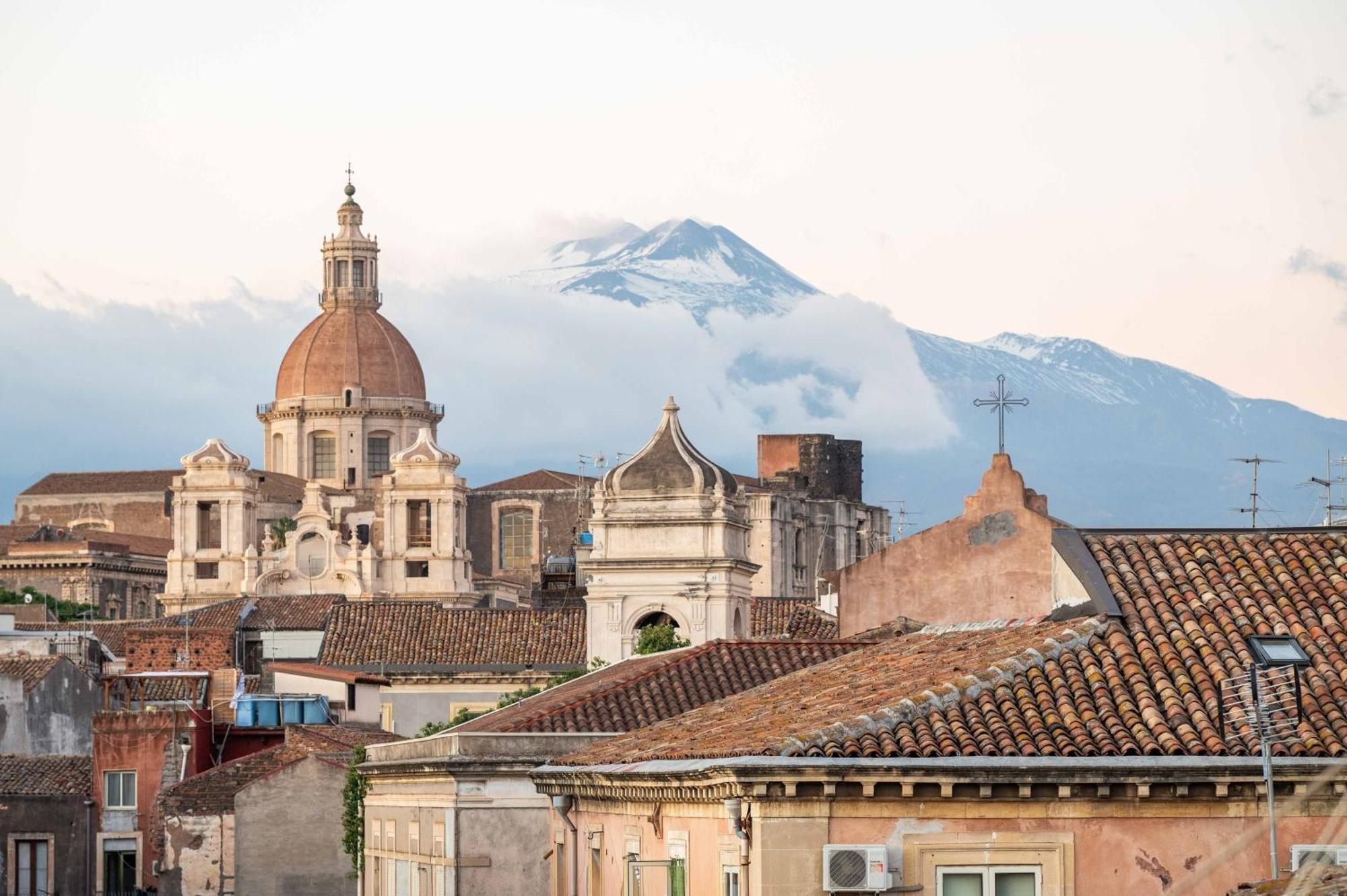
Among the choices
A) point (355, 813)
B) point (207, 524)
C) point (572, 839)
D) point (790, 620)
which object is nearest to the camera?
point (572, 839)

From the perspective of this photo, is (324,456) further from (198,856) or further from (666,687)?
(666,687)

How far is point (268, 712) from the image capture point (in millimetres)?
60438

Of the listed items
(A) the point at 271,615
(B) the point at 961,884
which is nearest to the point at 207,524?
(A) the point at 271,615

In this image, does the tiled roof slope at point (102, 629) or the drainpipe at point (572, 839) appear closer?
the drainpipe at point (572, 839)

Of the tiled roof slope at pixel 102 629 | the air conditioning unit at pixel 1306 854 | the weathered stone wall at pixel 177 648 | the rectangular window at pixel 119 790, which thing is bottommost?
the air conditioning unit at pixel 1306 854

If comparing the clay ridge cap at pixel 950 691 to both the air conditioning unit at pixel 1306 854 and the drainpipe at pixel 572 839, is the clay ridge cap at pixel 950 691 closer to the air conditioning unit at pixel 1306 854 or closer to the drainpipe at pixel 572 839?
the air conditioning unit at pixel 1306 854

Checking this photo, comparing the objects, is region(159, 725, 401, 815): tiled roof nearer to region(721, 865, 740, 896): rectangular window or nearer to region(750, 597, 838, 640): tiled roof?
region(750, 597, 838, 640): tiled roof

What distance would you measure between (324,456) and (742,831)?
15312 centimetres

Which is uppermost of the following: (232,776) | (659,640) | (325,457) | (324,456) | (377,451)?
(377,451)

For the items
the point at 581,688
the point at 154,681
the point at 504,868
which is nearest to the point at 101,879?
the point at 154,681

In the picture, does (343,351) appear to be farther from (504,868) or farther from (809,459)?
(504,868)

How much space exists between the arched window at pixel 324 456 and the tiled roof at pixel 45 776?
115 metres

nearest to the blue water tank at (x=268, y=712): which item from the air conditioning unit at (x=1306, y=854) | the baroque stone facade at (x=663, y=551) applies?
the baroque stone facade at (x=663, y=551)

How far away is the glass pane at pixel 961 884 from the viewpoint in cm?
2172
